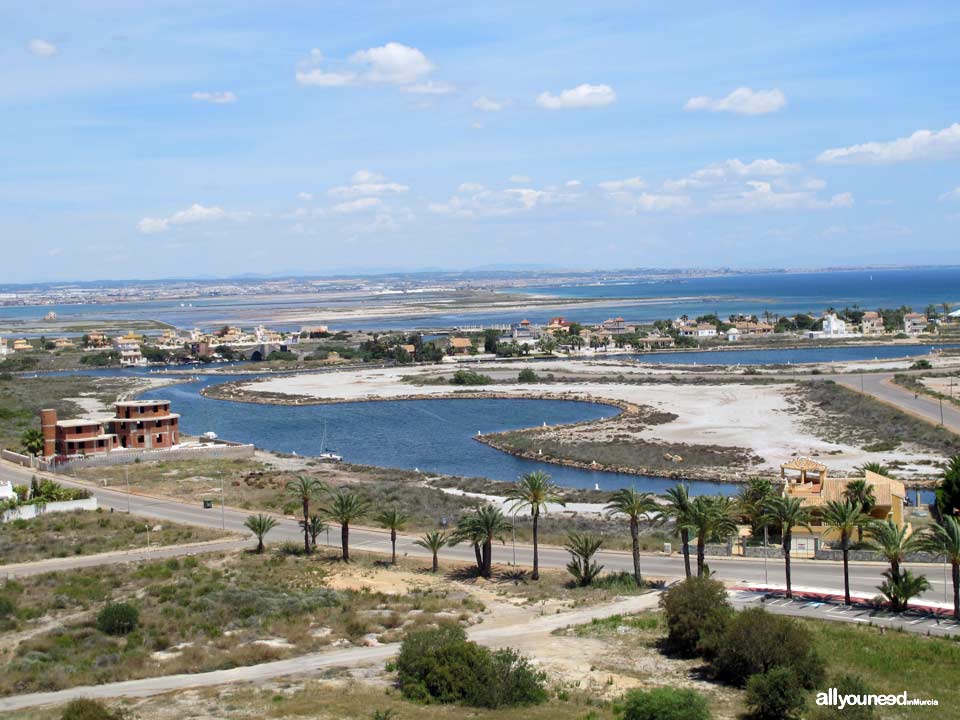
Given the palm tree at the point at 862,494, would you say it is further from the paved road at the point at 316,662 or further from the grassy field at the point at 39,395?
the grassy field at the point at 39,395

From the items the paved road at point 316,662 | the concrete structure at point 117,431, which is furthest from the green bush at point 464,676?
the concrete structure at point 117,431

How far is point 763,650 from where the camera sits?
2256 cm

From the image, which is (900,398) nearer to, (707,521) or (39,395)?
(707,521)

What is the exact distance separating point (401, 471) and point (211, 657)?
117ft

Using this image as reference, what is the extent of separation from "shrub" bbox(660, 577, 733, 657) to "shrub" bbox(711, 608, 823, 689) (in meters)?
0.57

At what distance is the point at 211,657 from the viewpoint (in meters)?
25.3

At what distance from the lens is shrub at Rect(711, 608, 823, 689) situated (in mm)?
21953

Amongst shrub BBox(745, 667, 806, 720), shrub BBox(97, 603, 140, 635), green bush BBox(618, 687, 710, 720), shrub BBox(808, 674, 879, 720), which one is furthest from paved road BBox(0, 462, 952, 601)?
green bush BBox(618, 687, 710, 720)

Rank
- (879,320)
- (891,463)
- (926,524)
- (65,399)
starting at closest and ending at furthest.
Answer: (926,524) < (891,463) < (65,399) < (879,320)

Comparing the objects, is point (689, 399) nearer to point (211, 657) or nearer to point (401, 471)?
point (401, 471)

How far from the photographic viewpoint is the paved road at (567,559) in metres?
31.4

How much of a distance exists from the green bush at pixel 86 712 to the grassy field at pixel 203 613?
154 inches

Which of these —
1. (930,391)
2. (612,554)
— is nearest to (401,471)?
(612,554)

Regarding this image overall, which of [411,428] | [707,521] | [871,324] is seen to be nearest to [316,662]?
[707,521]
